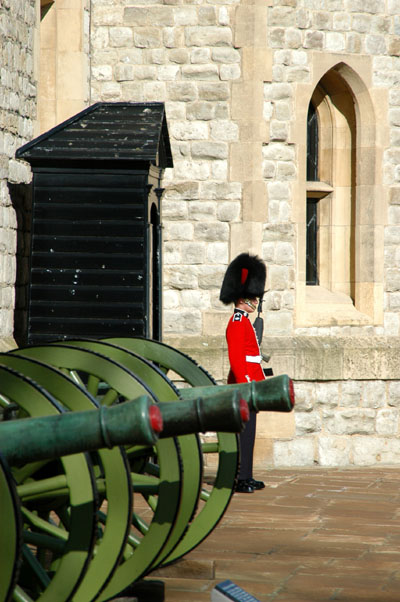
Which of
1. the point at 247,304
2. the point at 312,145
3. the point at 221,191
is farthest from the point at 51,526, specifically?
the point at 312,145

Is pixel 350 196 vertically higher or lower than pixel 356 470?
higher

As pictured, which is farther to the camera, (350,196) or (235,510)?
(350,196)

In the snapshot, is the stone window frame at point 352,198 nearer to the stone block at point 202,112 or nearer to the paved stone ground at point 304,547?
the stone block at point 202,112

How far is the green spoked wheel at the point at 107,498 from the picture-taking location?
3.39 metres

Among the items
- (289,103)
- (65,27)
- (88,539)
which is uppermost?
(65,27)

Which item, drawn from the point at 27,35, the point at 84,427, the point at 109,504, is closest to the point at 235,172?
the point at 27,35

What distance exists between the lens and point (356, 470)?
830 cm

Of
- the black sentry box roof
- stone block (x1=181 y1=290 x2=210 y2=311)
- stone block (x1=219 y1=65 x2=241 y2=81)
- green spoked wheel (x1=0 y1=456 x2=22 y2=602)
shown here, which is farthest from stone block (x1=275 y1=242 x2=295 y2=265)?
green spoked wheel (x1=0 y1=456 x2=22 y2=602)

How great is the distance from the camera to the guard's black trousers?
283 inches

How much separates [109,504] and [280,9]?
19.6 feet

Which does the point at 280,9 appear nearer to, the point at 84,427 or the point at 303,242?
the point at 303,242

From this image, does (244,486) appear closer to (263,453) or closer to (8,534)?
(263,453)

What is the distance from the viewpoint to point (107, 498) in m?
3.46

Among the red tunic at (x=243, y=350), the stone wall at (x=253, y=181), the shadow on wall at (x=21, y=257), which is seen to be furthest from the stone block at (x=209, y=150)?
the red tunic at (x=243, y=350)
